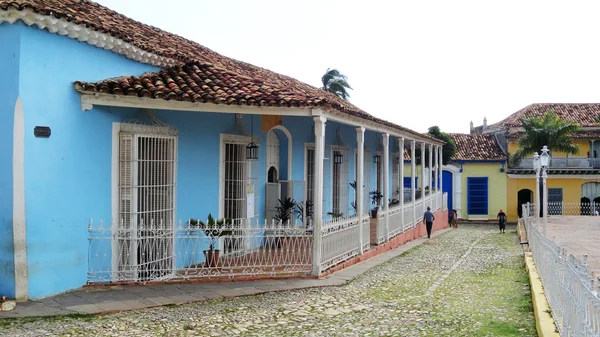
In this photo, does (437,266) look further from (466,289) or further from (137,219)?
(137,219)

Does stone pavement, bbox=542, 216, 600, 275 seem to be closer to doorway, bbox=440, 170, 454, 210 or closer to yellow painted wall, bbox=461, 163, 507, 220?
yellow painted wall, bbox=461, 163, 507, 220

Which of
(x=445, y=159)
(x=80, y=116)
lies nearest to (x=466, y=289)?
(x=80, y=116)

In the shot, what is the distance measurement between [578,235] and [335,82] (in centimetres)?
1825

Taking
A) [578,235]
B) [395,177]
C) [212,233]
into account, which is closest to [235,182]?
[212,233]

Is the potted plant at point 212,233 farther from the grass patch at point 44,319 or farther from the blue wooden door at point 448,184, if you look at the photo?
the blue wooden door at point 448,184

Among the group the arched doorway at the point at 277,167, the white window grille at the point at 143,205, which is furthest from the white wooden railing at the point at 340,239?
the white window grille at the point at 143,205

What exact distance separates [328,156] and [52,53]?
8.33 meters

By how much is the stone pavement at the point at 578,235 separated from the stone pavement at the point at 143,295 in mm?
5755

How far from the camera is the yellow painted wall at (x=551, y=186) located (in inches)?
1321

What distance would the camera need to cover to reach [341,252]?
10281 mm

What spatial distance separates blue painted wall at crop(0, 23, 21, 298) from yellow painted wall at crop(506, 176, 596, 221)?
3095 centimetres

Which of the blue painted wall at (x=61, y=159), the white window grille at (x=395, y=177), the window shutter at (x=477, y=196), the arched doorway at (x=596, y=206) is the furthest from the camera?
the window shutter at (x=477, y=196)

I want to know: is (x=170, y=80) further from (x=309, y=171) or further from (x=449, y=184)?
(x=449, y=184)

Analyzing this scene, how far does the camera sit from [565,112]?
3609 centimetres
